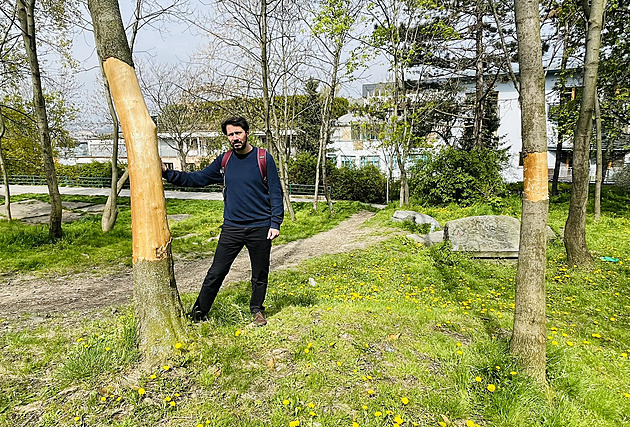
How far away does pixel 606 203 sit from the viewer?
1496 cm

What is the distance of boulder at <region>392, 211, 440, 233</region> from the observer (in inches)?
432

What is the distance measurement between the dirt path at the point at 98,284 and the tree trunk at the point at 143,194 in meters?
2.56

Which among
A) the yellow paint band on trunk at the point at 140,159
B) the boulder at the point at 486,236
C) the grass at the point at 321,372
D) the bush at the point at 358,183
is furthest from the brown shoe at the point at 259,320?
the bush at the point at 358,183

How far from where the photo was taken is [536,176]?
2.73 metres

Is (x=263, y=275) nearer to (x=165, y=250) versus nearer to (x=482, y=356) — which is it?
(x=165, y=250)

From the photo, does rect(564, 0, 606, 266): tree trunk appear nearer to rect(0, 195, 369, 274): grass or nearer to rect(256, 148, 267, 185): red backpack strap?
rect(256, 148, 267, 185): red backpack strap

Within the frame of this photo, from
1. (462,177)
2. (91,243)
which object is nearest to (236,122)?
(91,243)

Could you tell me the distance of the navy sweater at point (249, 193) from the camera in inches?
134

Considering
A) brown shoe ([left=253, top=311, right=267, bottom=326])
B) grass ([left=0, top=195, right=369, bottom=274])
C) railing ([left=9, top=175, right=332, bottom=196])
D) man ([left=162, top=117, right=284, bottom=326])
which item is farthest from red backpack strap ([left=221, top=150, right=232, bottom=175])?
railing ([left=9, top=175, right=332, bottom=196])

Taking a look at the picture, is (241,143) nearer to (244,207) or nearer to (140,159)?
(244,207)

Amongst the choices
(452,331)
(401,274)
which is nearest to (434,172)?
(401,274)

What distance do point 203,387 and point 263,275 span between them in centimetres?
117

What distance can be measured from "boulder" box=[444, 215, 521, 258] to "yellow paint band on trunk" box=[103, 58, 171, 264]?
679 centimetres

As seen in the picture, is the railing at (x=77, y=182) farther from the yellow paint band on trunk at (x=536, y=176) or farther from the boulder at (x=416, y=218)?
the yellow paint band on trunk at (x=536, y=176)
